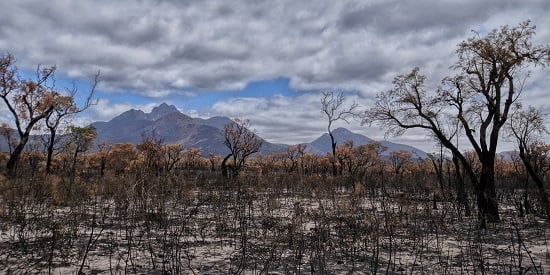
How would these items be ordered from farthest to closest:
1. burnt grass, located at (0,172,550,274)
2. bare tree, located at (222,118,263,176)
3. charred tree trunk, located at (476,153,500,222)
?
bare tree, located at (222,118,263,176) < charred tree trunk, located at (476,153,500,222) < burnt grass, located at (0,172,550,274)

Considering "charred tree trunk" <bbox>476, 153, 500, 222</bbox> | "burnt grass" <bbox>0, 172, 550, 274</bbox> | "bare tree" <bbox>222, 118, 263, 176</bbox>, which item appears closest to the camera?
"burnt grass" <bbox>0, 172, 550, 274</bbox>

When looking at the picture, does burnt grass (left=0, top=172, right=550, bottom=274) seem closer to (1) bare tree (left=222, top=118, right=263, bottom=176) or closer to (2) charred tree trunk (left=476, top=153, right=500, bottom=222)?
(2) charred tree trunk (left=476, top=153, right=500, bottom=222)

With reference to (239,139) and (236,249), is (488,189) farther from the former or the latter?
(239,139)

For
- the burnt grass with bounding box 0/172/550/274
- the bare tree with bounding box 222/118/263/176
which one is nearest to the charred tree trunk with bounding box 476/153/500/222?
the burnt grass with bounding box 0/172/550/274

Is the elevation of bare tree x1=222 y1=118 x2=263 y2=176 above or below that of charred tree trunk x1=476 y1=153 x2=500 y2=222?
above

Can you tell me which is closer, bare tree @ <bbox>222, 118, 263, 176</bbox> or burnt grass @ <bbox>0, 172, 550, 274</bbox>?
burnt grass @ <bbox>0, 172, 550, 274</bbox>

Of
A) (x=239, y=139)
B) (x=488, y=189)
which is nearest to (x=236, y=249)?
(x=488, y=189)

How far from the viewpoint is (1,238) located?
7.01 meters

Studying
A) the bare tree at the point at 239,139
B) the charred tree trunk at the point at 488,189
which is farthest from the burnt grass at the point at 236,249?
the bare tree at the point at 239,139

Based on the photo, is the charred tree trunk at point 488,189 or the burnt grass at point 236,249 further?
the charred tree trunk at point 488,189

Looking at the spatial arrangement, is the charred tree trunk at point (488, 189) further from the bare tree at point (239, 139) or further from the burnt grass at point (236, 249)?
the bare tree at point (239, 139)

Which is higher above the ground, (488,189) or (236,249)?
(488,189)

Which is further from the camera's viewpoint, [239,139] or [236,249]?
[239,139]

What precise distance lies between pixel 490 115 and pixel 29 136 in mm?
26664
